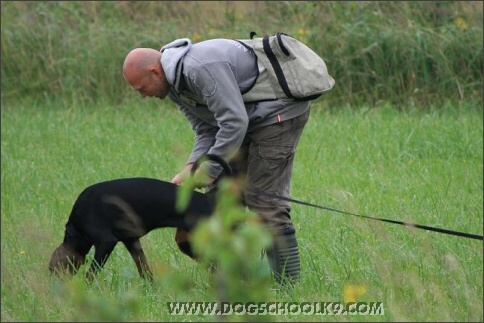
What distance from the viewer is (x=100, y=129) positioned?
404 inches

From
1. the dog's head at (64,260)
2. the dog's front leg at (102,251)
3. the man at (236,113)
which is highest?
the man at (236,113)

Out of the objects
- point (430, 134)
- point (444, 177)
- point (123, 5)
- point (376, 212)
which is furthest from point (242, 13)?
point (376, 212)

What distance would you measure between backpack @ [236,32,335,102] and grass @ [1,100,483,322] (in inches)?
29.4

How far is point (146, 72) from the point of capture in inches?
199

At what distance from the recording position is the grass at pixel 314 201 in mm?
4586

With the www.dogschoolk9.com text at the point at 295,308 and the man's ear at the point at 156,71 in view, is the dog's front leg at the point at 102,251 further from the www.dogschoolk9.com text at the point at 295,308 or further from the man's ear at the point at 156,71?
the man's ear at the point at 156,71

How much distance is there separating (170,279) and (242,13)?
35.0 feet

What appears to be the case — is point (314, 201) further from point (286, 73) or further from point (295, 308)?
point (295, 308)

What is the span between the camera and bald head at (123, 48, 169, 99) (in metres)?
5.05

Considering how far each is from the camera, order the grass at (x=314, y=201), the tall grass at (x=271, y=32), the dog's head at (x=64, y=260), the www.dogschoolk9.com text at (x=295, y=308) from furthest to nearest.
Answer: the tall grass at (x=271, y=32) < the dog's head at (x=64, y=260) < the grass at (x=314, y=201) < the www.dogschoolk9.com text at (x=295, y=308)

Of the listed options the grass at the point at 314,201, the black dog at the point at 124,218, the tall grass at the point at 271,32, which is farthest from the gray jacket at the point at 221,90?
the tall grass at the point at 271,32

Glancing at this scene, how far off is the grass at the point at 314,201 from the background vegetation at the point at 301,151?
0.8 inches

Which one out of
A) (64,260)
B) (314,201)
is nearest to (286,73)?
(64,260)

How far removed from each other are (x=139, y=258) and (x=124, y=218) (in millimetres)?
293
